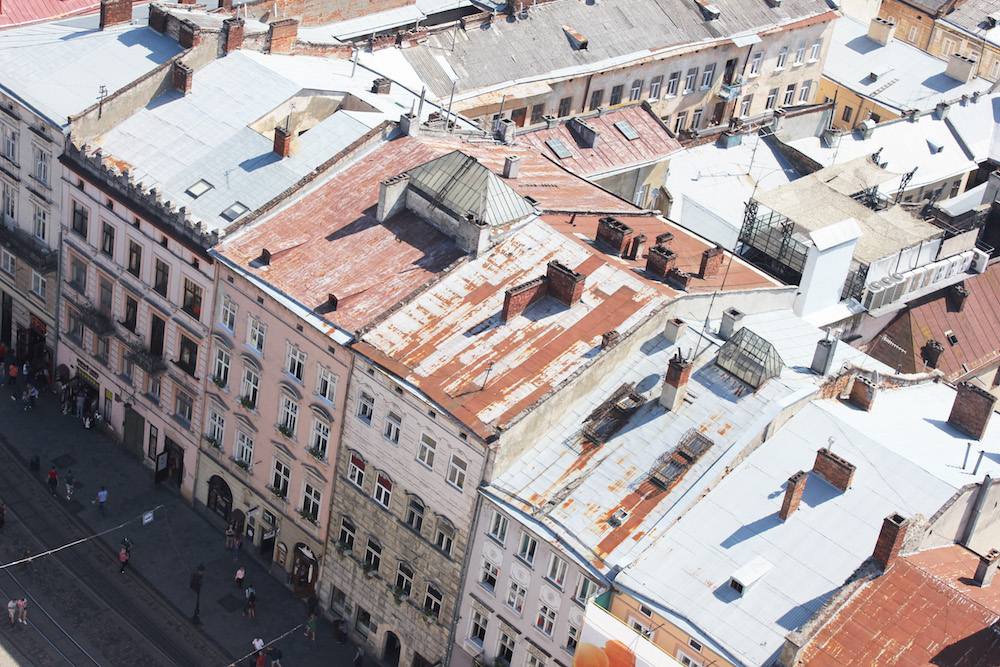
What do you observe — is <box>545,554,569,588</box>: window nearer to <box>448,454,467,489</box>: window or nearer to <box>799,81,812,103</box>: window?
<box>448,454,467,489</box>: window

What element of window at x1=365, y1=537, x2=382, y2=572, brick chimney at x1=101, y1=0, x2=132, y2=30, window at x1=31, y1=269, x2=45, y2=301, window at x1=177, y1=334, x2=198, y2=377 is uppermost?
brick chimney at x1=101, y1=0, x2=132, y2=30

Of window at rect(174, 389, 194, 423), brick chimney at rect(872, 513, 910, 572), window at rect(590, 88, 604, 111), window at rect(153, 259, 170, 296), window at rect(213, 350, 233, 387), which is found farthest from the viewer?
window at rect(590, 88, 604, 111)

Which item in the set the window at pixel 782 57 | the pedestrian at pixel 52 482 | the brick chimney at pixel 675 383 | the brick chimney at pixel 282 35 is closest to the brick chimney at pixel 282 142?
the brick chimney at pixel 282 35

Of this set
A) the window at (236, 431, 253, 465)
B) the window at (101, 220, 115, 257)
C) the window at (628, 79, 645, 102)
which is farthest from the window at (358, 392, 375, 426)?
the window at (628, 79, 645, 102)

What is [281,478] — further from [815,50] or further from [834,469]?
[815,50]

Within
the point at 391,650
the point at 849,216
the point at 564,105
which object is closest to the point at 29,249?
the point at 391,650

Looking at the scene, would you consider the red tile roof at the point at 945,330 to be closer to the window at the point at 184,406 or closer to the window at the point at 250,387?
the window at the point at 250,387
